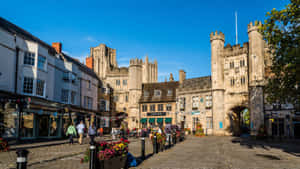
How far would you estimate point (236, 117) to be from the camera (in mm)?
41938

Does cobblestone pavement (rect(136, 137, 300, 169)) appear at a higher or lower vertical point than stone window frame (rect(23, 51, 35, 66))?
lower

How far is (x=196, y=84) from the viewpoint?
150ft

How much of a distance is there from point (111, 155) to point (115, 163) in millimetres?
406

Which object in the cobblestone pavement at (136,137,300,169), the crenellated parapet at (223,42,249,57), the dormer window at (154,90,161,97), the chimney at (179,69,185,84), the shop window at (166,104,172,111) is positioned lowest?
the cobblestone pavement at (136,137,300,169)

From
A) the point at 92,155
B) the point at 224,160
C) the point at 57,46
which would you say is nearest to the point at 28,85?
the point at 57,46

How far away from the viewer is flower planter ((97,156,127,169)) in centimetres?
865

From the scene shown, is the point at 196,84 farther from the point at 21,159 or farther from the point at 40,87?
the point at 21,159

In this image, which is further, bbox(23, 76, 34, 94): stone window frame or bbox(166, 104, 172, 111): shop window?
bbox(166, 104, 172, 111): shop window

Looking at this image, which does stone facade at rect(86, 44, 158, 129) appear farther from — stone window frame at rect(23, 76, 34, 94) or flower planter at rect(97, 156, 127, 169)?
flower planter at rect(97, 156, 127, 169)

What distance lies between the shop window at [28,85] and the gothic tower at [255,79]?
29.0m

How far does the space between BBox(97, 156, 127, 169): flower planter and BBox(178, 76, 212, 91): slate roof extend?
35468 millimetres

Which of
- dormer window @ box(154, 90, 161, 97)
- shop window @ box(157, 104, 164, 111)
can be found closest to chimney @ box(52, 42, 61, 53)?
shop window @ box(157, 104, 164, 111)

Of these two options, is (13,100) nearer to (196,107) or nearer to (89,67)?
(89,67)

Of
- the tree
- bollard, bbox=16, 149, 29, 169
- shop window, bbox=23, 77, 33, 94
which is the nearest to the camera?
bollard, bbox=16, 149, 29, 169
